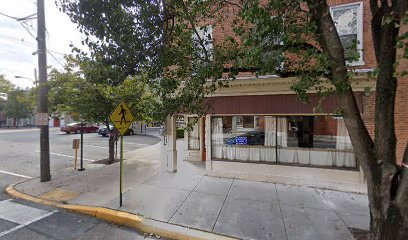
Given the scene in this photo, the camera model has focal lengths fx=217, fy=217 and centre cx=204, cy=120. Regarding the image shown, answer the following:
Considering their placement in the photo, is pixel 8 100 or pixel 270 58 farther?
pixel 8 100

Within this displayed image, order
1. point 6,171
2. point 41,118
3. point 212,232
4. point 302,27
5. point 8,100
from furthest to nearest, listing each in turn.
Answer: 1. point 8,100
2. point 6,171
3. point 41,118
4. point 212,232
5. point 302,27

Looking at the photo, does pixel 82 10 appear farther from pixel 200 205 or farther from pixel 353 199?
pixel 353 199

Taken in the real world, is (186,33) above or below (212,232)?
above

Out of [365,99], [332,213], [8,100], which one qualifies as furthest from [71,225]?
[8,100]

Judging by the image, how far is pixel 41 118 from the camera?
7.60 m

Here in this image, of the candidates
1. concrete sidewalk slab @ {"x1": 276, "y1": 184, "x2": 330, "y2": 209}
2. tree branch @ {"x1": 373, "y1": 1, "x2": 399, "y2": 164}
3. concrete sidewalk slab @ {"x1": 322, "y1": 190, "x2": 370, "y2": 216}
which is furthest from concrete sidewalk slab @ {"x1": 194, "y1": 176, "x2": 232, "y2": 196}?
tree branch @ {"x1": 373, "y1": 1, "x2": 399, "y2": 164}

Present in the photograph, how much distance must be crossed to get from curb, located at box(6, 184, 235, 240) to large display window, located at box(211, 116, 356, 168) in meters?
4.24

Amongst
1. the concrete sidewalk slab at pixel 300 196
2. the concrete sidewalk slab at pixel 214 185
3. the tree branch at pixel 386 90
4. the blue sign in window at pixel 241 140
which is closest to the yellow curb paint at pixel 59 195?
the concrete sidewalk slab at pixel 214 185

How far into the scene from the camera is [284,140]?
7785 millimetres

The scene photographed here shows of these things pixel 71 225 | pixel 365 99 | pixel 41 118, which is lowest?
pixel 71 225

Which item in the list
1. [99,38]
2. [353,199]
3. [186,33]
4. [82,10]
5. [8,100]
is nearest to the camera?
[82,10]

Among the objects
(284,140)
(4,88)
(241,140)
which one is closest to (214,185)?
(241,140)

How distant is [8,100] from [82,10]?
4180cm

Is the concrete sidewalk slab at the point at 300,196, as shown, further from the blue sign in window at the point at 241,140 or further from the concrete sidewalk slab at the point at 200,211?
the blue sign in window at the point at 241,140
